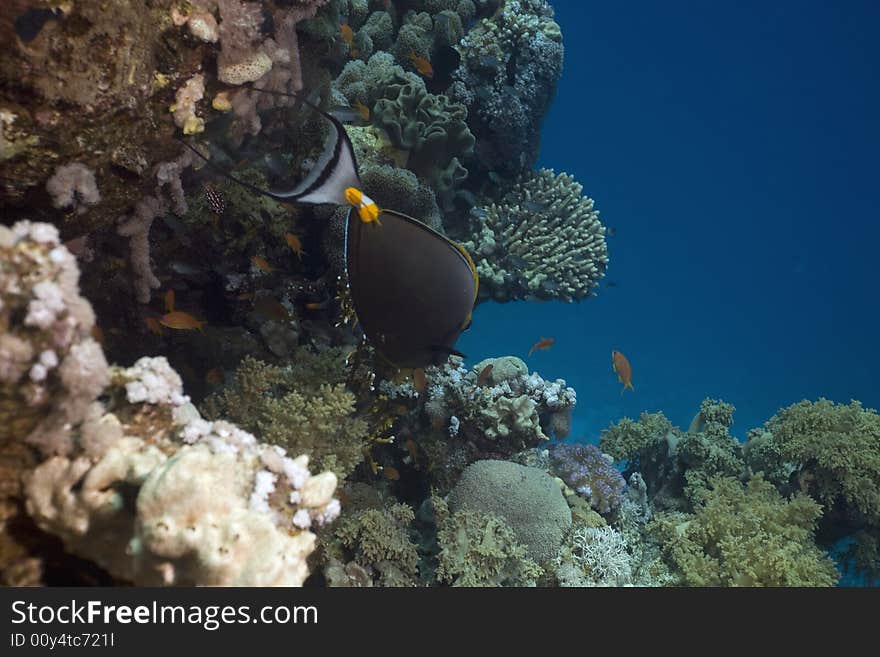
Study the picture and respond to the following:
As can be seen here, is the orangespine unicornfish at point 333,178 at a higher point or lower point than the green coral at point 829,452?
lower

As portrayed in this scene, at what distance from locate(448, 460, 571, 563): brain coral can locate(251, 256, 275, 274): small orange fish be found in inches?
98.8

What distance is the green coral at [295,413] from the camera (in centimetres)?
335

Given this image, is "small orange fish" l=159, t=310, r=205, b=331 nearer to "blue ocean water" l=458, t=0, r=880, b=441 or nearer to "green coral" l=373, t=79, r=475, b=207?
"green coral" l=373, t=79, r=475, b=207

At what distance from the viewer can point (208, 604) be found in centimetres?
163

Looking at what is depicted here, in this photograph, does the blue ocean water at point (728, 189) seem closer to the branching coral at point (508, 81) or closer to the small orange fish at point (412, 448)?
the branching coral at point (508, 81)

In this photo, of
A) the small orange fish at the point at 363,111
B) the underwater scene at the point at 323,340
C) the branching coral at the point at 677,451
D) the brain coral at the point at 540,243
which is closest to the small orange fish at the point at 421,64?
the underwater scene at the point at 323,340

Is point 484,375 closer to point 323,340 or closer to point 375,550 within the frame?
point 323,340

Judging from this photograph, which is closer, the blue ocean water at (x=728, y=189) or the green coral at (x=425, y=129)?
the green coral at (x=425, y=129)

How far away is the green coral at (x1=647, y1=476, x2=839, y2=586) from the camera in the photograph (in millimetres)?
4016

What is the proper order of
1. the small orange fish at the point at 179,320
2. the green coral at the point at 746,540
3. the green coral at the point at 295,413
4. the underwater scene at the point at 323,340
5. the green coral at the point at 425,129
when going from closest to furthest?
the underwater scene at the point at 323,340
the green coral at the point at 295,413
the small orange fish at the point at 179,320
the green coral at the point at 746,540
the green coral at the point at 425,129

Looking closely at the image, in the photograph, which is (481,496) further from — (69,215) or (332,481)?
(69,215)

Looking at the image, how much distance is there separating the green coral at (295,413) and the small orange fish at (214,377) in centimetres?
21

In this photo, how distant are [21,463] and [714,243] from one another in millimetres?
85299

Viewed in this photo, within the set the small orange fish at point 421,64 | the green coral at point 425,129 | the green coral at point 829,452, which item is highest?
the green coral at point 829,452
